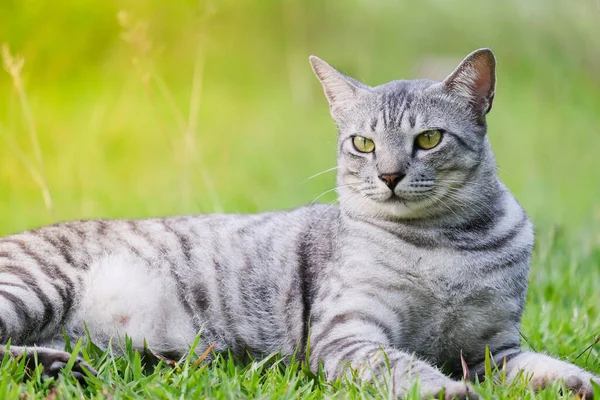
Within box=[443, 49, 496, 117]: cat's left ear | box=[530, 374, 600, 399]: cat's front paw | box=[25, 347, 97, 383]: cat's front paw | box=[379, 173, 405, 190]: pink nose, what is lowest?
box=[530, 374, 600, 399]: cat's front paw

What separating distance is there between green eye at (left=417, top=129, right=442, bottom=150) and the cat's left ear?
0.25 meters

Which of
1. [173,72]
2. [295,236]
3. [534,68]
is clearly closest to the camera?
[295,236]

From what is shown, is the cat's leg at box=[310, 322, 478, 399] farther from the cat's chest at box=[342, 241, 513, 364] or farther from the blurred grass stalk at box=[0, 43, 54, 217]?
the blurred grass stalk at box=[0, 43, 54, 217]

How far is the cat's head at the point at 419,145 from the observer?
10.7 feet

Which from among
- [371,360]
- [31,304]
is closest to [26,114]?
[31,304]

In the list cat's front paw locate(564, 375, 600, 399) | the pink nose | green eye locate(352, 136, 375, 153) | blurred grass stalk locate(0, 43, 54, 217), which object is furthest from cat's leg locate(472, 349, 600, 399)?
blurred grass stalk locate(0, 43, 54, 217)

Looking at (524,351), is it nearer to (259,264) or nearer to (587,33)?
(259,264)

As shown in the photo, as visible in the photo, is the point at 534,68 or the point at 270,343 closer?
the point at 270,343

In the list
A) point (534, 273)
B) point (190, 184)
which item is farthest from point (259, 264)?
point (190, 184)

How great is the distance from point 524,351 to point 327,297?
888mm

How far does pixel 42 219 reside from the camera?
6.35m

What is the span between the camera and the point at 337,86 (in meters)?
3.77

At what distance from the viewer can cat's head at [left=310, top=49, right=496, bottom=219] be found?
3273 mm

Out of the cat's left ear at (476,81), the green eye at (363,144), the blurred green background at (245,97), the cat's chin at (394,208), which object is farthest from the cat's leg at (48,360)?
the blurred green background at (245,97)
